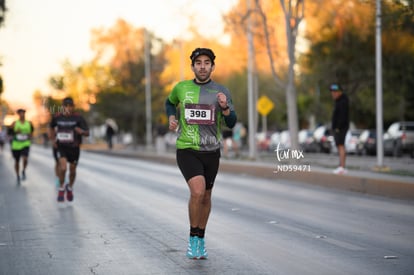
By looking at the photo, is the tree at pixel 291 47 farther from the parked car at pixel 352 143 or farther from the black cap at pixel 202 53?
the black cap at pixel 202 53

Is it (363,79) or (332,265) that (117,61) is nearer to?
(363,79)

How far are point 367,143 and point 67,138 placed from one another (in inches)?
1138

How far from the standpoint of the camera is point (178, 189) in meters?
17.8

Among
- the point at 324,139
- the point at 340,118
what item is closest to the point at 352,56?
the point at 324,139

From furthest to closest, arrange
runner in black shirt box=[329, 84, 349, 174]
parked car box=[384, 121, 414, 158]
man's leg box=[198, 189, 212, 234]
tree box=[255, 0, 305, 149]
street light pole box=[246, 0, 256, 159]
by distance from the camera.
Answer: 1. parked car box=[384, 121, 414, 158]
2. street light pole box=[246, 0, 256, 159]
3. tree box=[255, 0, 305, 149]
4. runner in black shirt box=[329, 84, 349, 174]
5. man's leg box=[198, 189, 212, 234]

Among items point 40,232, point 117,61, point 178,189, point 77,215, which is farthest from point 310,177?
point 117,61

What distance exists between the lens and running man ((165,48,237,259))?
312 inches

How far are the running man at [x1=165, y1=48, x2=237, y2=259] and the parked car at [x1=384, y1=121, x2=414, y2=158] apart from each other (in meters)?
29.8

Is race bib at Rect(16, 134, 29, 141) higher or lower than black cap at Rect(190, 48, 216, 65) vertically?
lower

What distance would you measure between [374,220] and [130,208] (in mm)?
4047

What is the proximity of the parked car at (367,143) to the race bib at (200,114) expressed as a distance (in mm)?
33675

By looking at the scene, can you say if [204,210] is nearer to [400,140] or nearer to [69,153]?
[69,153]

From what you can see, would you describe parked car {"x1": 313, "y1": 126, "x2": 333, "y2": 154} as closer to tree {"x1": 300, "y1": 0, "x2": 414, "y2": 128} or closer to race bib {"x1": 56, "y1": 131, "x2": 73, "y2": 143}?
tree {"x1": 300, "y1": 0, "x2": 414, "y2": 128}

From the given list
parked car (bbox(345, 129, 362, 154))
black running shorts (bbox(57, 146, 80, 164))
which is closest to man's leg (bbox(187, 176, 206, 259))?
black running shorts (bbox(57, 146, 80, 164))
